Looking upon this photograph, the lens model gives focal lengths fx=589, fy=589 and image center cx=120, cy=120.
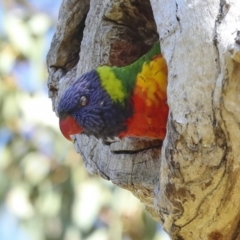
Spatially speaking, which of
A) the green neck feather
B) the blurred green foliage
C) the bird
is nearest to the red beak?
the bird

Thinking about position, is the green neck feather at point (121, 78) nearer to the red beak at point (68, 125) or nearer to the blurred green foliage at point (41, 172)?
the red beak at point (68, 125)

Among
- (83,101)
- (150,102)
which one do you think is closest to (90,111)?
(83,101)

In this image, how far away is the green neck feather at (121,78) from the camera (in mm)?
1706

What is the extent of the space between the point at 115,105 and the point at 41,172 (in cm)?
151

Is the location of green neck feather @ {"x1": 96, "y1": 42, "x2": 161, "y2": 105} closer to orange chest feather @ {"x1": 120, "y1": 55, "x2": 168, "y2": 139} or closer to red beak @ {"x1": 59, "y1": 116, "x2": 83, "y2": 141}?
orange chest feather @ {"x1": 120, "y1": 55, "x2": 168, "y2": 139}

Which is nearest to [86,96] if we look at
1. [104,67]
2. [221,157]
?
[104,67]

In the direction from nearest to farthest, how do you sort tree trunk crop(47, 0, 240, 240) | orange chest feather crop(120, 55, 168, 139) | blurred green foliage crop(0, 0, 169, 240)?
1. tree trunk crop(47, 0, 240, 240)
2. orange chest feather crop(120, 55, 168, 139)
3. blurred green foliage crop(0, 0, 169, 240)

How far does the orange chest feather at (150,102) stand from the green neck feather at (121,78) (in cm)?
2

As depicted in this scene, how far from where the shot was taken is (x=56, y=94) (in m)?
2.09

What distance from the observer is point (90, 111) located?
1.73 m

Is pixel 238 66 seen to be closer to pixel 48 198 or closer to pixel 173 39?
pixel 173 39

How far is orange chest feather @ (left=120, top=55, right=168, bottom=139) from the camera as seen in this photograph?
5.39 feet

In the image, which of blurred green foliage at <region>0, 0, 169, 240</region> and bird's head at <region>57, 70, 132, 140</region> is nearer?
bird's head at <region>57, 70, 132, 140</region>

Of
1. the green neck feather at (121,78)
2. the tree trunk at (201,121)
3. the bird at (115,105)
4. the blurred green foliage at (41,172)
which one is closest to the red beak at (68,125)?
the bird at (115,105)
